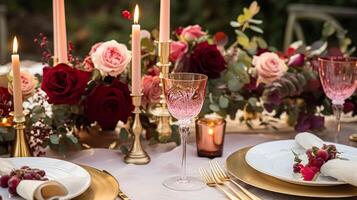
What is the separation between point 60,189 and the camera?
985mm

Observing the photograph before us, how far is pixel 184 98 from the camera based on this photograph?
44.6 inches

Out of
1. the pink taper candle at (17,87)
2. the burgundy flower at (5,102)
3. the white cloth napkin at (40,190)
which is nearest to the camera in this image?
the white cloth napkin at (40,190)

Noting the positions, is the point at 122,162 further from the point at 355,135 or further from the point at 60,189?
the point at 355,135

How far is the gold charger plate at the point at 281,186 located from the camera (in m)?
1.07

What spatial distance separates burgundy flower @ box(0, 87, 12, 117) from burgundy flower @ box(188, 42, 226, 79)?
442 mm

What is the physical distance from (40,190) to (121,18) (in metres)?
3.68

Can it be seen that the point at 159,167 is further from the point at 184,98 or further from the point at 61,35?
the point at 61,35

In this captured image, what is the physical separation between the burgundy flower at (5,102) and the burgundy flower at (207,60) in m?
0.44

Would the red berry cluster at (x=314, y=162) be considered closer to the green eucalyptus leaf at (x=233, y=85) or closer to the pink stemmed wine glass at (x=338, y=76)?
the pink stemmed wine glass at (x=338, y=76)

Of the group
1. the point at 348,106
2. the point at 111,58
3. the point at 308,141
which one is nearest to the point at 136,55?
the point at 111,58

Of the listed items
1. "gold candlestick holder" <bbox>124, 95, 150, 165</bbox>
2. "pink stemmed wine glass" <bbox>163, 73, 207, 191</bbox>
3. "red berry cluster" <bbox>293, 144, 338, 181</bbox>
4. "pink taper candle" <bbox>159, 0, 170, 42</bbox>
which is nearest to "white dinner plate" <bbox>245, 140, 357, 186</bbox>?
"red berry cluster" <bbox>293, 144, 338, 181</bbox>

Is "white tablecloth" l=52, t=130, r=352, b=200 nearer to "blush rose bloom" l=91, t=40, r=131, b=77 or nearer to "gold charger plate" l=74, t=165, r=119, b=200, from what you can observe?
"gold charger plate" l=74, t=165, r=119, b=200

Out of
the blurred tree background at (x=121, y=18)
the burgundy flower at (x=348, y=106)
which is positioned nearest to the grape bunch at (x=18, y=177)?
the burgundy flower at (x=348, y=106)

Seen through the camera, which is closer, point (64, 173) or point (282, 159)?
point (64, 173)
